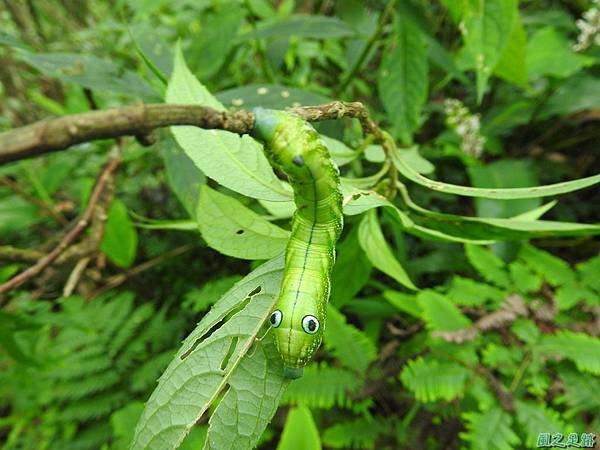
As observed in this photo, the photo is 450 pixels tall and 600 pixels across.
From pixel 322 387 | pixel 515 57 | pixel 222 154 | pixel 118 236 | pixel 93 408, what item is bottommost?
pixel 93 408

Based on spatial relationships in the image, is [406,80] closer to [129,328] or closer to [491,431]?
[491,431]

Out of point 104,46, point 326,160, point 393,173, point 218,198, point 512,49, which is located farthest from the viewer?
point 104,46

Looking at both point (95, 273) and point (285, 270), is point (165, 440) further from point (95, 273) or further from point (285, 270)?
point (95, 273)

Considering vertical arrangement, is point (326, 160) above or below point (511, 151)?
above

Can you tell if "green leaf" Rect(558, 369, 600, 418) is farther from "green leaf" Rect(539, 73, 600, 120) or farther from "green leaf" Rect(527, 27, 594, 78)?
"green leaf" Rect(527, 27, 594, 78)

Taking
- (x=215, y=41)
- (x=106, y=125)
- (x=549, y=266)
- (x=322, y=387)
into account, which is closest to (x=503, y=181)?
(x=549, y=266)

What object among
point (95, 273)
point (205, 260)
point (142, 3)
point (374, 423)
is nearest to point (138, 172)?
point (205, 260)
